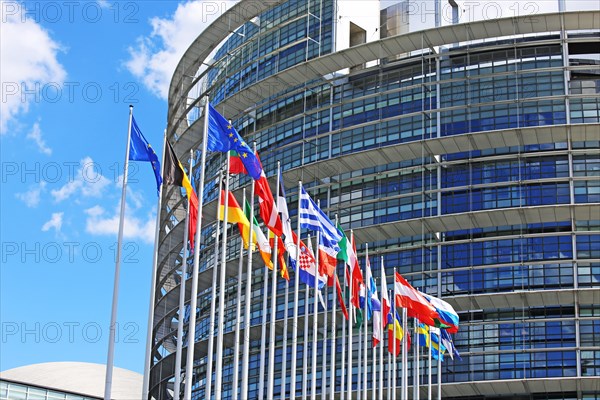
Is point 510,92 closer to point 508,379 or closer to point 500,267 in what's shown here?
point 500,267

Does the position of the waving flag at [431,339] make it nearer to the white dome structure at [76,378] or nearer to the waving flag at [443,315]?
the waving flag at [443,315]

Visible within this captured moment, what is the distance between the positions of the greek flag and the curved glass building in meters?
17.1

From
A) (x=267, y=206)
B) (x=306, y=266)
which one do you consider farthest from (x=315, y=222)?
(x=267, y=206)

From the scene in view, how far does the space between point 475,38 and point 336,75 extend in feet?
33.7

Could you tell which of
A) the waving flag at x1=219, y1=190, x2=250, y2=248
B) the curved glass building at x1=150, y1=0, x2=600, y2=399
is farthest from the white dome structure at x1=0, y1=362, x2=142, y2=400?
the waving flag at x1=219, y1=190, x2=250, y2=248

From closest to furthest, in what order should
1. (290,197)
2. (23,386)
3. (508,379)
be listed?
1. (508,379)
2. (23,386)
3. (290,197)

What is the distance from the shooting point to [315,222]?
4053 cm

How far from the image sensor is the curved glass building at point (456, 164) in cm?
6097

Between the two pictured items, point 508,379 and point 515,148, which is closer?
point 508,379

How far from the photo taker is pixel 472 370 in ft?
200

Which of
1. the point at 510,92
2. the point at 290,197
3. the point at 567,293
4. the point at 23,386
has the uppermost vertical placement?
the point at 510,92

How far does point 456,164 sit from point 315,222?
2684cm

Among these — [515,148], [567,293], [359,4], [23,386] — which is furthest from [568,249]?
[23,386]

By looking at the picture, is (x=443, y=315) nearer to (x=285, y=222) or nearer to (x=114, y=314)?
(x=285, y=222)
